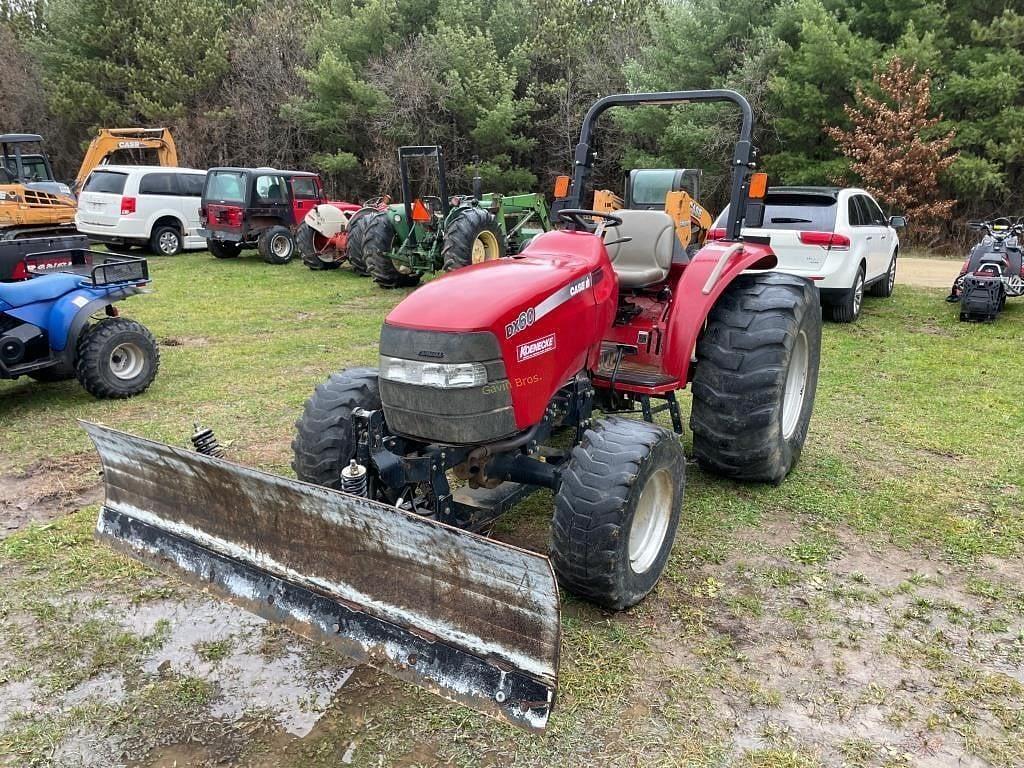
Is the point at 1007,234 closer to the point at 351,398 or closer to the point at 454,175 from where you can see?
the point at 351,398

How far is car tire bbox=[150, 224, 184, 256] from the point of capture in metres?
15.7

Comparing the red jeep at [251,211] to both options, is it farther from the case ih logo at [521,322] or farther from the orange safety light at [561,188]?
the case ih logo at [521,322]

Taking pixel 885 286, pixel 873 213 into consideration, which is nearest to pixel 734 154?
pixel 873 213

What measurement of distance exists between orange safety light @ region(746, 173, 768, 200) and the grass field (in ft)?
5.28

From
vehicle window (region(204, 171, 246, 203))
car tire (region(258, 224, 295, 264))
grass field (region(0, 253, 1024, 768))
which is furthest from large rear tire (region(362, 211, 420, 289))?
grass field (region(0, 253, 1024, 768))

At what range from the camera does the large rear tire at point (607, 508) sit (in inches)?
112

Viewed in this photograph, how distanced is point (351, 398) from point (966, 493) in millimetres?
3396

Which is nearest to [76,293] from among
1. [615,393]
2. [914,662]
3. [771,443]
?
[615,393]

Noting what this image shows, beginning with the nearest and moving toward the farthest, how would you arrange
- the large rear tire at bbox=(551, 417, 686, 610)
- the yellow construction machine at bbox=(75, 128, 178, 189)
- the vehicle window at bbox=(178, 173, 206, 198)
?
the large rear tire at bbox=(551, 417, 686, 610) < the vehicle window at bbox=(178, 173, 206, 198) < the yellow construction machine at bbox=(75, 128, 178, 189)

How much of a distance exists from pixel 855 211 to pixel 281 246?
1048 cm

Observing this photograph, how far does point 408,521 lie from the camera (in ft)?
7.83

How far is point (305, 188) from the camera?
15.9m

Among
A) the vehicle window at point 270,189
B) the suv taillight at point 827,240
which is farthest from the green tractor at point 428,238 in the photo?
the suv taillight at point 827,240

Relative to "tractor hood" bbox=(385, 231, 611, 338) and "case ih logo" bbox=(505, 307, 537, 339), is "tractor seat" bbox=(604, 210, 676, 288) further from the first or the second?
"case ih logo" bbox=(505, 307, 537, 339)
